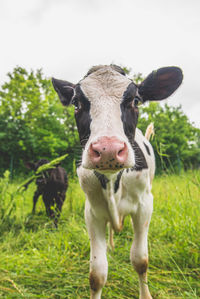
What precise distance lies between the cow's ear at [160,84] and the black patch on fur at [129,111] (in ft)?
Result: 0.97

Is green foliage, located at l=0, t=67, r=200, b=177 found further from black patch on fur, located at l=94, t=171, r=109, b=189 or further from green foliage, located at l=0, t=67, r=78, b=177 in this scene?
black patch on fur, located at l=94, t=171, r=109, b=189

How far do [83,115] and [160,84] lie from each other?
30.9 inches

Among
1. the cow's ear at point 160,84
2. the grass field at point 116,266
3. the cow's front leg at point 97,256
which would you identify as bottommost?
the grass field at point 116,266

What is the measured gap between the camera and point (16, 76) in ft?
52.4

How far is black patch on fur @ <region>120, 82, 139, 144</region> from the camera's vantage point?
1607 mm

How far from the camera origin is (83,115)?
1682 mm

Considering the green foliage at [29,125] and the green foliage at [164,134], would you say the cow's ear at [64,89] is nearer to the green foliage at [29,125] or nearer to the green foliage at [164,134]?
the green foliage at [164,134]

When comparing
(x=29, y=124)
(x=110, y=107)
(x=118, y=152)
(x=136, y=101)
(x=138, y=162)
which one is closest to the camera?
(x=118, y=152)

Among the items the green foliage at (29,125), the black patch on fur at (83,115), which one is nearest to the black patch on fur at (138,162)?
the black patch on fur at (83,115)

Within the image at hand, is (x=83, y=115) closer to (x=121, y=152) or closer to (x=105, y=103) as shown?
(x=105, y=103)

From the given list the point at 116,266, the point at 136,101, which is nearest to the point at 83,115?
the point at 136,101

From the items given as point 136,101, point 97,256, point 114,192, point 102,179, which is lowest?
point 97,256

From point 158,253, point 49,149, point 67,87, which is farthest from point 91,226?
point 49,149

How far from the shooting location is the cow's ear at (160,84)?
1.98 metres
